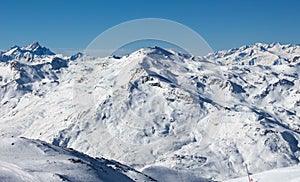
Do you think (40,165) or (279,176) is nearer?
(40,165)

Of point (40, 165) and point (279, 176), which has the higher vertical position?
point (279, 176)

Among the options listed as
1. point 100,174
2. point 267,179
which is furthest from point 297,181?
point 100,174

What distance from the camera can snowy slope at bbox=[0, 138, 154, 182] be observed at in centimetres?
7094

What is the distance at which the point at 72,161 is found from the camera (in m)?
85.1

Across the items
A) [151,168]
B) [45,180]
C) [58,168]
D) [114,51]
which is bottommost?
[45,180]

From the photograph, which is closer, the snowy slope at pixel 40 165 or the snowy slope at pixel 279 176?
the snowy slope at pixel 40 165

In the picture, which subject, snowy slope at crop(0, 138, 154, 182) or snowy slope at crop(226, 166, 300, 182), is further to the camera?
snowy slope at crop(226, 166, 300, 182)

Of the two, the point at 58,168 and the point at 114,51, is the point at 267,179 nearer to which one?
the point at 58,168

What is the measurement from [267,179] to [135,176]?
27970 mm

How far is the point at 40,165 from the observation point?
3076 inches

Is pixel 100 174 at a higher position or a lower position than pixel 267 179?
lower

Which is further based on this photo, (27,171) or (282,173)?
(282,173)

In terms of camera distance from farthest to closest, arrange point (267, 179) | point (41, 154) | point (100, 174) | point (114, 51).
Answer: point (267, 179)
point (41, 154)
point (100, 174)
point (114, 51)

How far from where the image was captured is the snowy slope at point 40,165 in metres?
70.9
